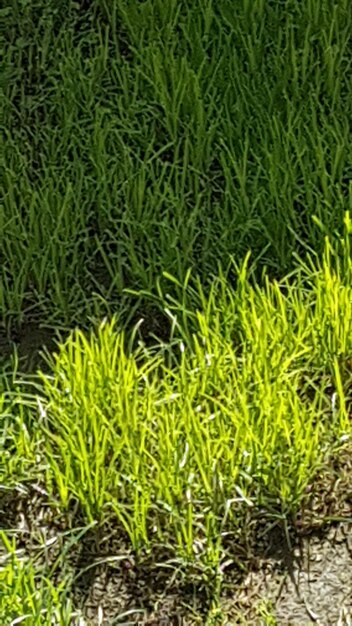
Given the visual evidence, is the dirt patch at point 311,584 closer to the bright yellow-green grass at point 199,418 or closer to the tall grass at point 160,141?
the bright yellow-green grass at point 199,418

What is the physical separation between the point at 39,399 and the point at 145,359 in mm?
255

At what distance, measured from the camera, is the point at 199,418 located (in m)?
2.29

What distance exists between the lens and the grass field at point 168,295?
2184 millimetres

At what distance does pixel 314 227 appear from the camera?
265cm

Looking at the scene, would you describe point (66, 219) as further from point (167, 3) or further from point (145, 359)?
point (167, 3)

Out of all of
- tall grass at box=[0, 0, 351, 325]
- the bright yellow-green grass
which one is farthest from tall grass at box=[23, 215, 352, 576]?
tall grass at box=[0, 0, 351, 325]

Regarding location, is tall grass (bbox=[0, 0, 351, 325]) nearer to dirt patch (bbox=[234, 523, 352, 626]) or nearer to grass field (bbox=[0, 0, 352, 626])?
grass field (bbox=[0, 0, 352, 626])

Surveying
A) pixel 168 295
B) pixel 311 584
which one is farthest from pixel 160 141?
pixel 311 584

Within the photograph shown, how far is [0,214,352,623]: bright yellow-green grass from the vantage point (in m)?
2.18

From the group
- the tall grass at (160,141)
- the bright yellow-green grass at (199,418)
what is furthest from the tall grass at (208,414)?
the tall grass at (160,141)

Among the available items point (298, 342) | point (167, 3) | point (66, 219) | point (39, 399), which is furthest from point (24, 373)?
point (167, 3)

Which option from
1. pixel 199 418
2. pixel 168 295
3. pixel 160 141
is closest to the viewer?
pixel 199 418

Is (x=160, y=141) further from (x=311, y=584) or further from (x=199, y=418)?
(x=311, y=584)

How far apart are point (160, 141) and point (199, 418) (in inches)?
35.8
